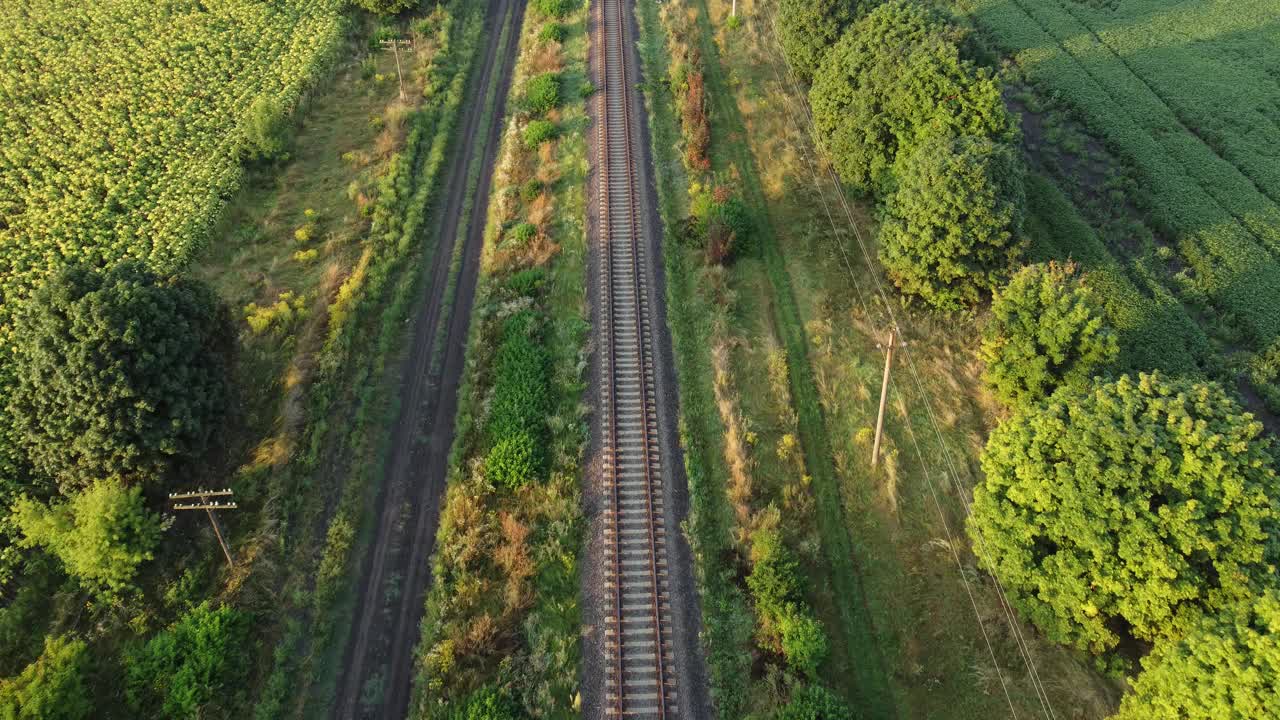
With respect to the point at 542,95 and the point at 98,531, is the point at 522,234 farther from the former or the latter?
the point at 98,531

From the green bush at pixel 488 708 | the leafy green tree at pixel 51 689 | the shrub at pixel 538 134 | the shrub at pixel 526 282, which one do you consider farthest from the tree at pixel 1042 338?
the leafy green tree at pixel 51 689

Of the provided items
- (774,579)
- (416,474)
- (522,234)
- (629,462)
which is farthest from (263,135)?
(774,579)

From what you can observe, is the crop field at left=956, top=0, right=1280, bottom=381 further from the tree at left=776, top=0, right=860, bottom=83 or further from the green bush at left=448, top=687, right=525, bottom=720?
the green bush at left=448, top=687, right=525, bottom=720

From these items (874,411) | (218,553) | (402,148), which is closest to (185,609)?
(218,553)

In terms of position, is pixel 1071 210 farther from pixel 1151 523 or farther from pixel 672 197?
pixel 1151 523

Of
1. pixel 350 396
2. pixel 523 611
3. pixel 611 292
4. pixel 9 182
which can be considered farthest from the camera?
pixel 9 182

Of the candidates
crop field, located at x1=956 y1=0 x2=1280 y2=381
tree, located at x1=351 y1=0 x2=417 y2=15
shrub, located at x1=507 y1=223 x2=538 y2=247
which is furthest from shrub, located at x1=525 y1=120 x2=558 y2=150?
crop field, located at x1=956 y1=0 x2=1280 y2=381
